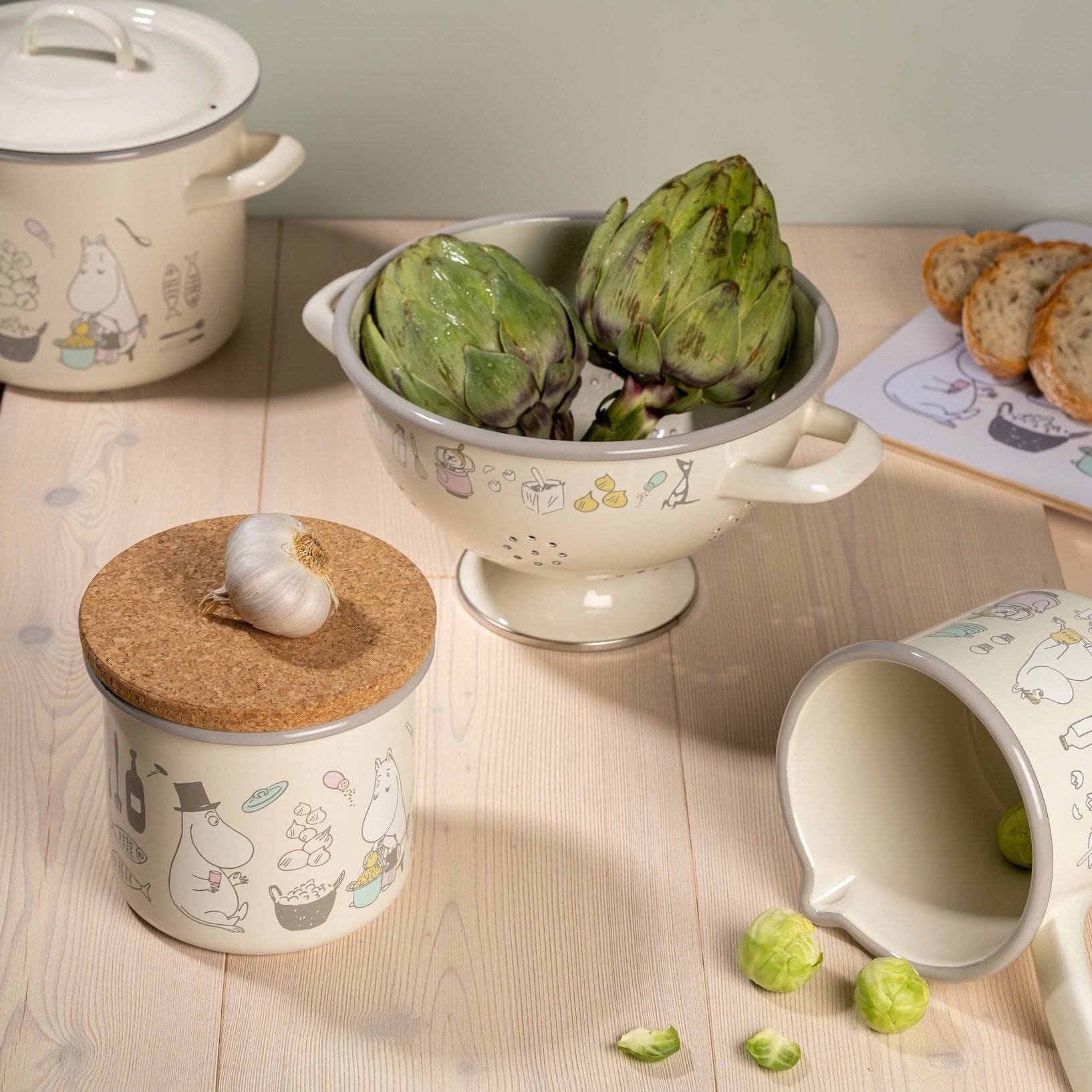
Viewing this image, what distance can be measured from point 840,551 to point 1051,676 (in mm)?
326

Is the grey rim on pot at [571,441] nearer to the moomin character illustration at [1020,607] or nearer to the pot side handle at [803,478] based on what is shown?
the pot side handle at [803,478]

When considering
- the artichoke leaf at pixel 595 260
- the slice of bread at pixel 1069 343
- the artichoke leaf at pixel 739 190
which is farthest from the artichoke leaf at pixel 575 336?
the slice of bread at pixel 1069 343

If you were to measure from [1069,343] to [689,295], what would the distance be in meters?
0.45

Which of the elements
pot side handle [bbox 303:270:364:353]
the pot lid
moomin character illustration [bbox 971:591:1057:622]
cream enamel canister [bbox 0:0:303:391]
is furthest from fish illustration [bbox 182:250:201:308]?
moomin character illustration [bbox 971:591:1057:622]

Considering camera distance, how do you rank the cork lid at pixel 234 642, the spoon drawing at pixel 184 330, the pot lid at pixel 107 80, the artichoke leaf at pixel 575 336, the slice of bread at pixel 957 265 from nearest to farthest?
the cork lid at pixel 234 642 < the artichoke leaf at pixel 575 336 < the pot lid at pixel 107 80 < the spoon drawing at pixel 184 330 < the slice of bread at pixel 957 265

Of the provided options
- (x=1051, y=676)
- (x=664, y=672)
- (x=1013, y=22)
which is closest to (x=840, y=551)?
(x=664, y=672)

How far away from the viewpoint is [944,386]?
112 centimetres

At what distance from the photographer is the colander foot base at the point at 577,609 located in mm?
864

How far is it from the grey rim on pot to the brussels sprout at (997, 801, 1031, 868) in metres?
0.23

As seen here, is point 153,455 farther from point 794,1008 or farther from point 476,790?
point 794,1008

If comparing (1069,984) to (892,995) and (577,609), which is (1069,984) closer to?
(892,995)

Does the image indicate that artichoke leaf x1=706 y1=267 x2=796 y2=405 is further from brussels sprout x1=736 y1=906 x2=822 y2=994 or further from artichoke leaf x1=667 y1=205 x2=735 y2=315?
brussels sprout x1=736 y1=906 x2=822 y2=994

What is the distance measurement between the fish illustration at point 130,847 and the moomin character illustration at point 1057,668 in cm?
41

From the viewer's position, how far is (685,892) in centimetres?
72
